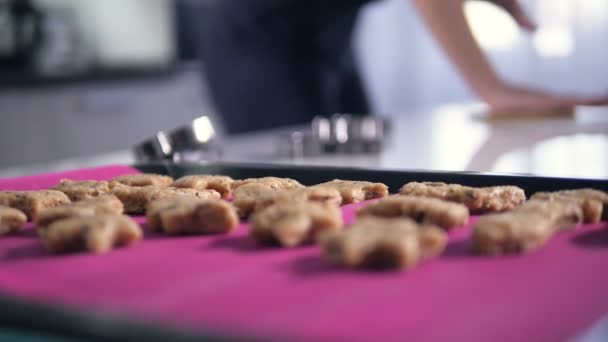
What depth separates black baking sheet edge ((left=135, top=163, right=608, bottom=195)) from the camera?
100 centimetres

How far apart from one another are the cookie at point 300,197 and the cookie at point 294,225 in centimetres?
9

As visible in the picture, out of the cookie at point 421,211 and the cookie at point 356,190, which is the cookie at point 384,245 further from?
the cookie at point 356,190

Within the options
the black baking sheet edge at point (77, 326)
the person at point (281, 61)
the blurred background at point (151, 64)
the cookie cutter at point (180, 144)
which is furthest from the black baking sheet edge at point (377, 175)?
the blurred background at point (151, 64)

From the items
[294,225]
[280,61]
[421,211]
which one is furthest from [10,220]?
[280,61]

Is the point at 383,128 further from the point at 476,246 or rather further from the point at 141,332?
the point at 141,332

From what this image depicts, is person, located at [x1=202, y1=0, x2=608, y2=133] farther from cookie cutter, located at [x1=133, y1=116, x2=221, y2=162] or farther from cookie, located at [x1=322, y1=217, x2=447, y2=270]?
cookie, located at [x1=322, y1=217, x2=447, y2=270]

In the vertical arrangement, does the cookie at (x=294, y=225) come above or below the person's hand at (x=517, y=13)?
below

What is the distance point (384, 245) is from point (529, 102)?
1801 mm

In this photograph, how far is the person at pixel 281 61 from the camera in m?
3.15

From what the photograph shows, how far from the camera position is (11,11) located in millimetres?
4664

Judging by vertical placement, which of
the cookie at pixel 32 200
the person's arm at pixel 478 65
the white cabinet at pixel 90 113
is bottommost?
the white cabinet at pixel 90 113

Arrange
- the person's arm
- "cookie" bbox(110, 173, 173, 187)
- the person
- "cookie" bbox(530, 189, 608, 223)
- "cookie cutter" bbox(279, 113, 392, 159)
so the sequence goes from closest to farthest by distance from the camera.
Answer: "cookie" bbox(530, 189, 608, 223) → "cookie" bbox(110, 173, 173, 187) → "cookie cutter" bbox(279, 113, 392, 159) → the person's arm → the person

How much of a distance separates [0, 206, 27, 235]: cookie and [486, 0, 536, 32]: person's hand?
1.61 meters

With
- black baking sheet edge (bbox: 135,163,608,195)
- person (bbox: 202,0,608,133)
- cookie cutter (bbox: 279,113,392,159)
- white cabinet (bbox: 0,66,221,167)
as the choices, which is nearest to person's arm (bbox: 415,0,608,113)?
cookie cutter (bbox: 279,113,392,159)
